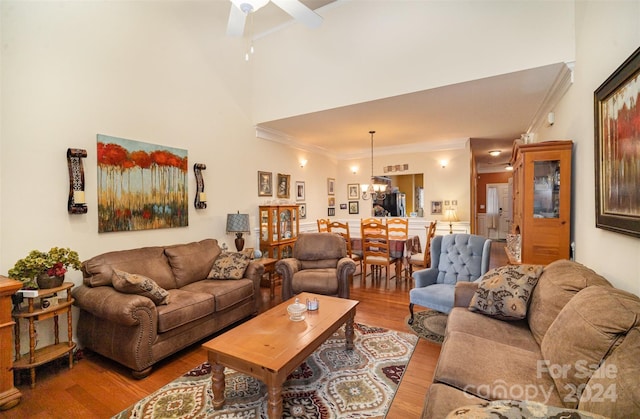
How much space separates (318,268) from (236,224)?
1.32m

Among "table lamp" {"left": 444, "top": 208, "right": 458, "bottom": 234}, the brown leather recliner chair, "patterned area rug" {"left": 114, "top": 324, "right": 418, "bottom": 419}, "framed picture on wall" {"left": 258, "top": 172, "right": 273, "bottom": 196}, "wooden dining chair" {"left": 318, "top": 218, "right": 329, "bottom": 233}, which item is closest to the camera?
"patterned area rug" {"left": 114, "top": 324, "right": 418, "bottom": 419}

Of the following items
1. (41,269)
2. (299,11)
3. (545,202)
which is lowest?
(41,269)

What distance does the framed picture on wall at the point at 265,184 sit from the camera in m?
5.05

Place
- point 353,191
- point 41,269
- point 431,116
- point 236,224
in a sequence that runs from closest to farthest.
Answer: point 41,269 → point 236,224 → point 431,116 → point 353,191

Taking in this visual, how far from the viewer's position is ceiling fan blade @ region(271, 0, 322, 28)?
233 cm

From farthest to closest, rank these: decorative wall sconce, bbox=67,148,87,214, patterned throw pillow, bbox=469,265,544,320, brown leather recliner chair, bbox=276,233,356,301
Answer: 1. brown leather recliner chair, bbox=276,233,356,301
2. decorative wall sconce, bbox=67,148,87,214
3. patterned throw pillow, bbox=469,265,544,320

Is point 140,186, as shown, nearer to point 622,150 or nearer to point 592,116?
point 622,150

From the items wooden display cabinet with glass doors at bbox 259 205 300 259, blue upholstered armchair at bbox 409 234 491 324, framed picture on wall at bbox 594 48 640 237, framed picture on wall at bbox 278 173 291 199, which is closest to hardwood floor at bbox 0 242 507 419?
blue upholstered armchair at bbox 409 234 491 324

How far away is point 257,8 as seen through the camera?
223 cm

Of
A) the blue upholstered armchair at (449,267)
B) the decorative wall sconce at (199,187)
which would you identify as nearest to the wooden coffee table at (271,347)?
the blue upholstered armchair at (449,267)

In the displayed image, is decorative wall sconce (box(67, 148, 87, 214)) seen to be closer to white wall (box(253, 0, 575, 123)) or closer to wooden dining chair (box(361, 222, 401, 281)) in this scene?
white wall (box(253, 0, 575, 123))

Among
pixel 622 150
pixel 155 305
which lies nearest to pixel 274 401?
pixel 155 305

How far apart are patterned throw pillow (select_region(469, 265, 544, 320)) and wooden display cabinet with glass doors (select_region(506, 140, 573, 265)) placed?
74 centimetres

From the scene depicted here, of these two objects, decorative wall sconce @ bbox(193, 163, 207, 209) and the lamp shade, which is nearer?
decorative wall sconce @ bbox(193, 163, 207, 209)
